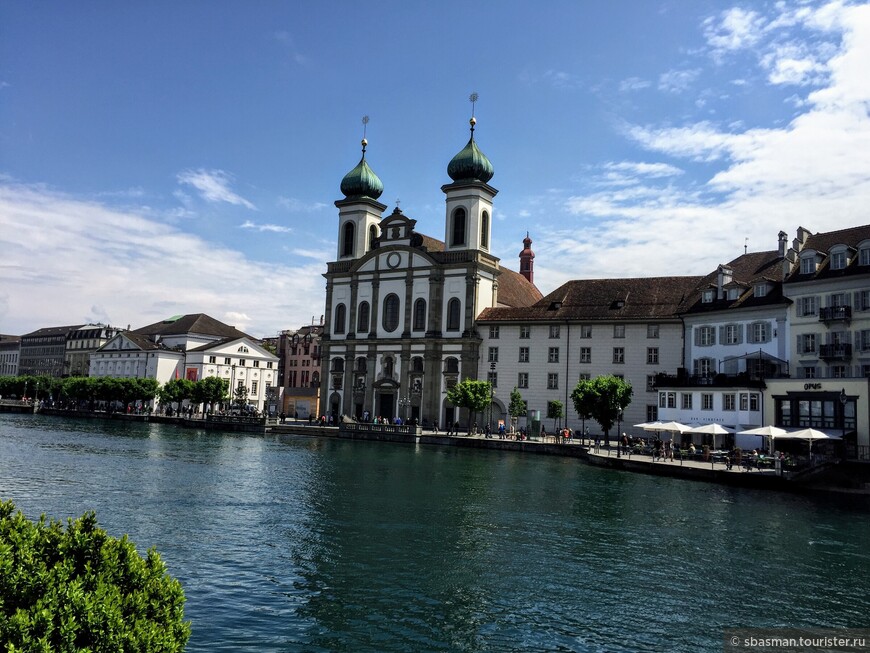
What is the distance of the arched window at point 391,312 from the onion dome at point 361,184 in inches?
678

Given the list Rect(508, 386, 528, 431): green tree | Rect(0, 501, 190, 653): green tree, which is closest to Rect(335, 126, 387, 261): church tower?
Rect(508, 386, 528, 431): green tree

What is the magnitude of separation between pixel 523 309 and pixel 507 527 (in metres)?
53.6

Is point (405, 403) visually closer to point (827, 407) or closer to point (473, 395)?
point (473, 395)

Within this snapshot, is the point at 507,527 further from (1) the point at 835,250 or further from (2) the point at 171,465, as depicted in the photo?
(1) the point at 835,250

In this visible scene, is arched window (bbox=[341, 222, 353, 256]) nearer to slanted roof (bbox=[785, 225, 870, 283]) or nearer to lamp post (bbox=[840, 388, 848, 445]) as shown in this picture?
slanted roof (bbox=[785, 225, 870, 283])

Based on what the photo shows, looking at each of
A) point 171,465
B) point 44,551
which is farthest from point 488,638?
point 171,465

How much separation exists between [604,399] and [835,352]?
1753 centimetres

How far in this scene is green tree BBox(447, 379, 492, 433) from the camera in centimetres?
7281

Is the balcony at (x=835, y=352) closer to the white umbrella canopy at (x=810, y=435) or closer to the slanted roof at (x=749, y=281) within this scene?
the slanted roof at (x=749, y=281)

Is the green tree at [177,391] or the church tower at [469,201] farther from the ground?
the church tower at [469,201]

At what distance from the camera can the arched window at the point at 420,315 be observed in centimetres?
8556

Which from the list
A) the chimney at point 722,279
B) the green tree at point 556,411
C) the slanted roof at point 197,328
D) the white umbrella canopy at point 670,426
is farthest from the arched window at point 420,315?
the slanted roof at point 197,328

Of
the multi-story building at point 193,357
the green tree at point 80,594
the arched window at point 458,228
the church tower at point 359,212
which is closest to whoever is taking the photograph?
the green tree at point 80,594

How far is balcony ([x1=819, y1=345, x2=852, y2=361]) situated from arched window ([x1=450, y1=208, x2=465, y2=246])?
44.4 m
